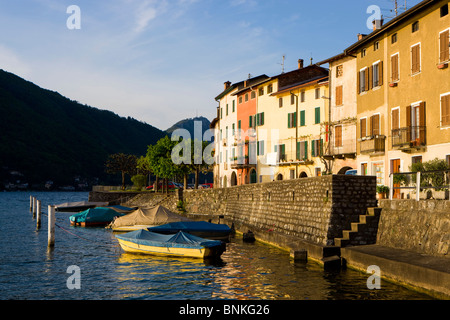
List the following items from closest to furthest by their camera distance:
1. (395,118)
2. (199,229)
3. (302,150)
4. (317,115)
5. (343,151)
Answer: (395,118), (199,229), (343,151), (317,115), (302,150)

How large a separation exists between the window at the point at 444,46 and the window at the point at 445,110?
202 cm

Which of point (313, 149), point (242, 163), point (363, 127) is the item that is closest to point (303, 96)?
point (313, 149)

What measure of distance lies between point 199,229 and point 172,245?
24.9 ft

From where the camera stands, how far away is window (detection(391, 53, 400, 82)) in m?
28.8

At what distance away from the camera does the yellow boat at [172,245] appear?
2480cm

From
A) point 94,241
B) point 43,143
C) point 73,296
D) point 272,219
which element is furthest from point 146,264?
point 43,143

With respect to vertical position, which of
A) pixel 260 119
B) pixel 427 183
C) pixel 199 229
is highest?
pixel 260 119

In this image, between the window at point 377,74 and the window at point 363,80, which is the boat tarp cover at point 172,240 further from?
the window at point 363,80

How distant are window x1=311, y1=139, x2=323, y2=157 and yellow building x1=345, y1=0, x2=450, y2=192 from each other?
10.3m

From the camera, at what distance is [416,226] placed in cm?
1842

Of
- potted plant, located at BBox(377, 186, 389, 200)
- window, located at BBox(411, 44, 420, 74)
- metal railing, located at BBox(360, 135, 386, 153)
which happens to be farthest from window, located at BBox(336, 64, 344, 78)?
potted plant, located at BBox(377, 186, 389, 200)

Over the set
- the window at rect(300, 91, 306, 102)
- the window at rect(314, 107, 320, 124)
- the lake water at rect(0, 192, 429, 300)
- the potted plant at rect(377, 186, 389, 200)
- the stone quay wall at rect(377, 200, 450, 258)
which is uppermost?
the window at rect(300, 91, 306, 102)

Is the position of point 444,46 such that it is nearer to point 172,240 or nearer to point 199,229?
point 172,240

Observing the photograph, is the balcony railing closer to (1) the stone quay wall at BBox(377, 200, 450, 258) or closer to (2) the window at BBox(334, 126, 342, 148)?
(1) the stone quay wall at BBox(377, 200, 450, 258)
